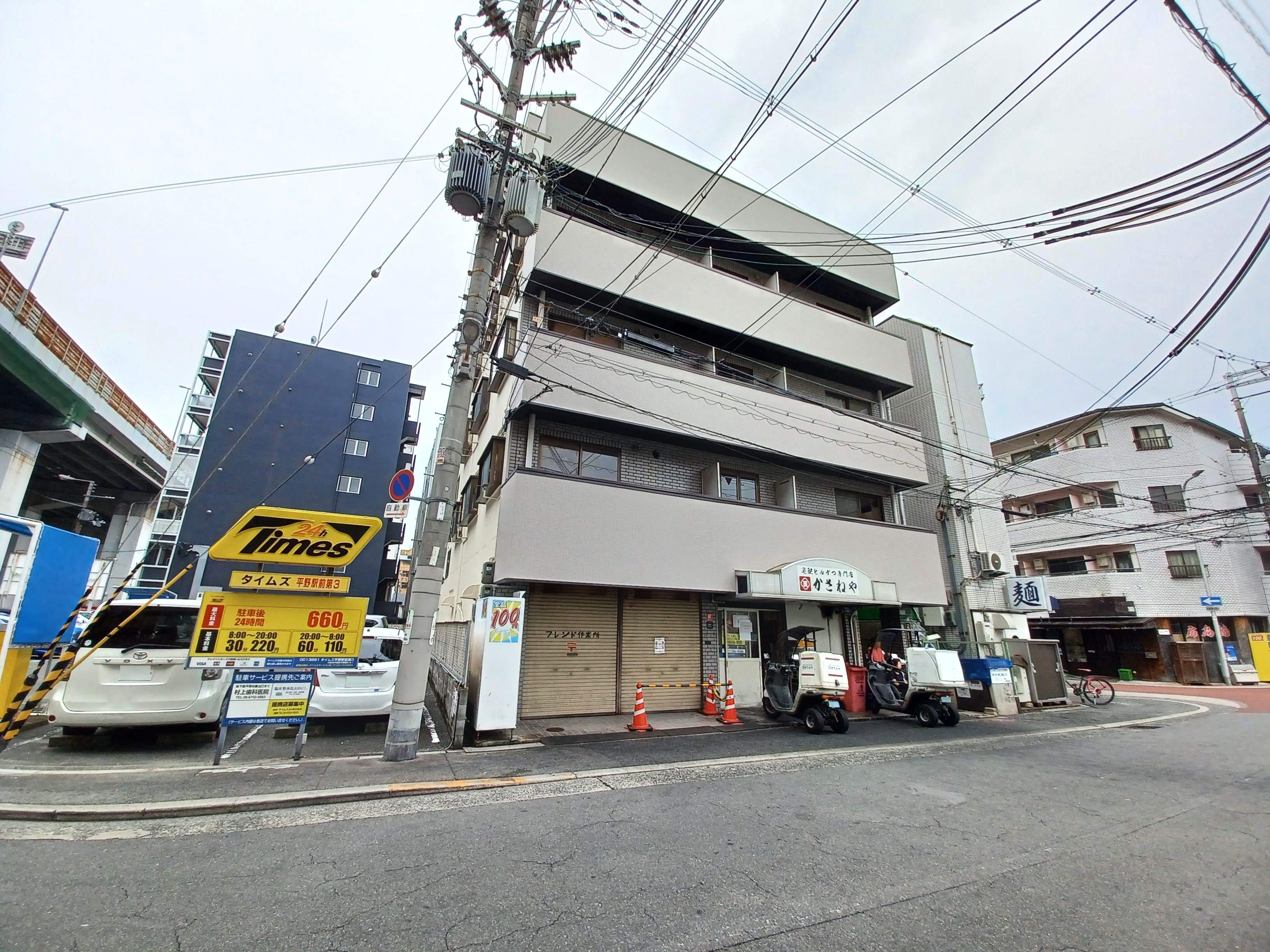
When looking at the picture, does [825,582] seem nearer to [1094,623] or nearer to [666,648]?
[666,648]

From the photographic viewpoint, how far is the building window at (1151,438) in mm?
25438

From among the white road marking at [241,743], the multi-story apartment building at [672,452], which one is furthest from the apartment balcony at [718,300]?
the white road marking at [241,743]

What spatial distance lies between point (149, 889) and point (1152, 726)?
→ 16730 millimetres

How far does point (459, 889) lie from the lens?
3.34 metres

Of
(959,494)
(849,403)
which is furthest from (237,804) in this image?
(959,494)

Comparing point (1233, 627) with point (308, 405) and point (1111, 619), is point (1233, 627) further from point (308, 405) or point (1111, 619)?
point (308, 405)

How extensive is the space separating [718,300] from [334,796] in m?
12.7

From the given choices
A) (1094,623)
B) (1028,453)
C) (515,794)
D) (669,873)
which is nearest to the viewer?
(669,873)

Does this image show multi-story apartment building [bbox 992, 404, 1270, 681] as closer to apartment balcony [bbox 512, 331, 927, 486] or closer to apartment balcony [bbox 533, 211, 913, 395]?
apartment balcony [bbox 533, 211, 913, 395]

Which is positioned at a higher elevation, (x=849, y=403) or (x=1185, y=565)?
(x=849, y=403)

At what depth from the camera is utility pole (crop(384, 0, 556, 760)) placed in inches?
260

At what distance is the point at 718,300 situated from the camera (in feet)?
44.6

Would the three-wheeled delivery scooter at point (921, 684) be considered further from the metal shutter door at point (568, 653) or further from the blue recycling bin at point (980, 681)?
the metal shutter door at point (568, 653)

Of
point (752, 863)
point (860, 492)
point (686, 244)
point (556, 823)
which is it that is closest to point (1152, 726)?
point (860, 492)
